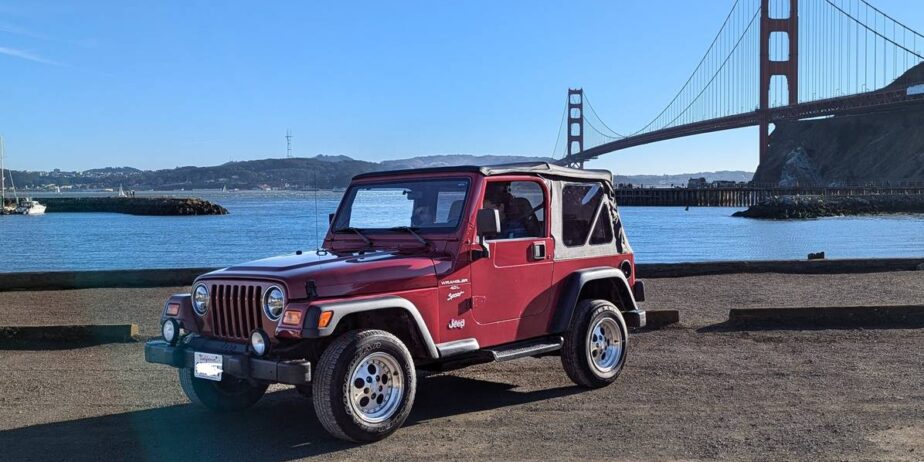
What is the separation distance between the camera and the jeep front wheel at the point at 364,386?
5.78 metres

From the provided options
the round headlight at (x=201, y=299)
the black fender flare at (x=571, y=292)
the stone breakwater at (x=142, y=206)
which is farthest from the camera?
the stone breakwater at (x=142, y=206)

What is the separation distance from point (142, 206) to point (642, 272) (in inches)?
4298

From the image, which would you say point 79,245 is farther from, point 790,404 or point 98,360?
point 790,404

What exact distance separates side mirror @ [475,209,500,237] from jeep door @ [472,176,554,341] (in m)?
0.33

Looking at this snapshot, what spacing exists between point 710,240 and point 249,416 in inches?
1825

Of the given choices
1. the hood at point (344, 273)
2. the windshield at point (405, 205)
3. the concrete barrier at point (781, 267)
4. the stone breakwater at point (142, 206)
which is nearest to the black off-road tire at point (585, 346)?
the windshield at point (405, 205)

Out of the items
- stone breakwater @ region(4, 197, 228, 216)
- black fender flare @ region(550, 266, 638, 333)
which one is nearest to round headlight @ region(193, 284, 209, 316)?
black fender flare @ region(550, 266, 638, 333)

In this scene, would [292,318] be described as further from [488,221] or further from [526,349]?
[526,349]

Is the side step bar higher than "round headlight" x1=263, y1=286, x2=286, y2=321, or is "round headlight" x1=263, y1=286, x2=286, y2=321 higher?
"round headlight" x1=263, y1=286, x2=286, y2=321

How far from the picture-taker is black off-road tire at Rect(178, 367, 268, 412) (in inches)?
274

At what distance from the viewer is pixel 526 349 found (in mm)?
7105

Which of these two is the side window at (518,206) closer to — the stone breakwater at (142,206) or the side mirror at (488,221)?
the side mirror at (488,221)

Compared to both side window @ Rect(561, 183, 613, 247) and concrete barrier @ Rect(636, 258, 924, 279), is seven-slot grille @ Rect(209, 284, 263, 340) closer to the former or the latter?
side window @ Rect(561, 183, 613, 247)

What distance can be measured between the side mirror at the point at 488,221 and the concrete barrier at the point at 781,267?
1072 centimetres
